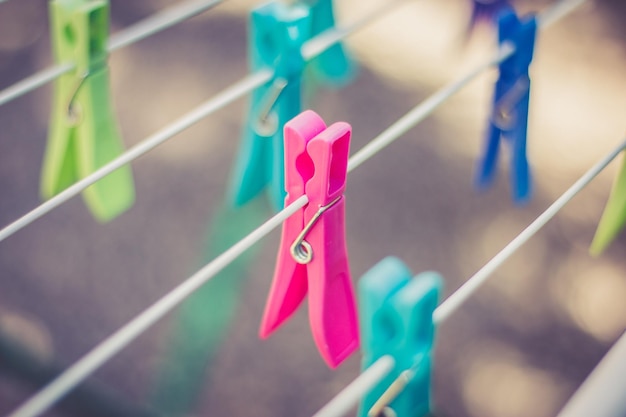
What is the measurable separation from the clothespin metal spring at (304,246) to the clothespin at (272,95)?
0.17 metres

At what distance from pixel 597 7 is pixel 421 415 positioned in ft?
6.71

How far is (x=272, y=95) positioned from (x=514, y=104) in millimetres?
306

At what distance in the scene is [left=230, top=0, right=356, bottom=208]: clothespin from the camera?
81cm

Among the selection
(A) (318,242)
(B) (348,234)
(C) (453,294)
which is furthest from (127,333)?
(B) (348,234)

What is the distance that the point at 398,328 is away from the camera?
612 mm

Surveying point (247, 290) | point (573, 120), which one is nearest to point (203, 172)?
point (247, 290)

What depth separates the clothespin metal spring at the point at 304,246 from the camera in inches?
26.1

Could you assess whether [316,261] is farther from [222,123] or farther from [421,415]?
[222,123]

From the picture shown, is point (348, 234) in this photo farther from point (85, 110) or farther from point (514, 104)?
point (85, 110)

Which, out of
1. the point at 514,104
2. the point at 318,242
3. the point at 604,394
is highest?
the point at 514,104

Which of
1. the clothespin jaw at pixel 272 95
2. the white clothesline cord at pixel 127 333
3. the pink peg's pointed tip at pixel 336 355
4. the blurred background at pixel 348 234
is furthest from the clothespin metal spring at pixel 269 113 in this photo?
the blurred background at pixel 348 234

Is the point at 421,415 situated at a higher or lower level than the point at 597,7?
lower

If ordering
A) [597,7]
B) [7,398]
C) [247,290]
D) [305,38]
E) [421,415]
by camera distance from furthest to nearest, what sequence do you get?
[597,7], [247,290], [7,398], [305,38], [421,415]

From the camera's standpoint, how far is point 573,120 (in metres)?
2.01
